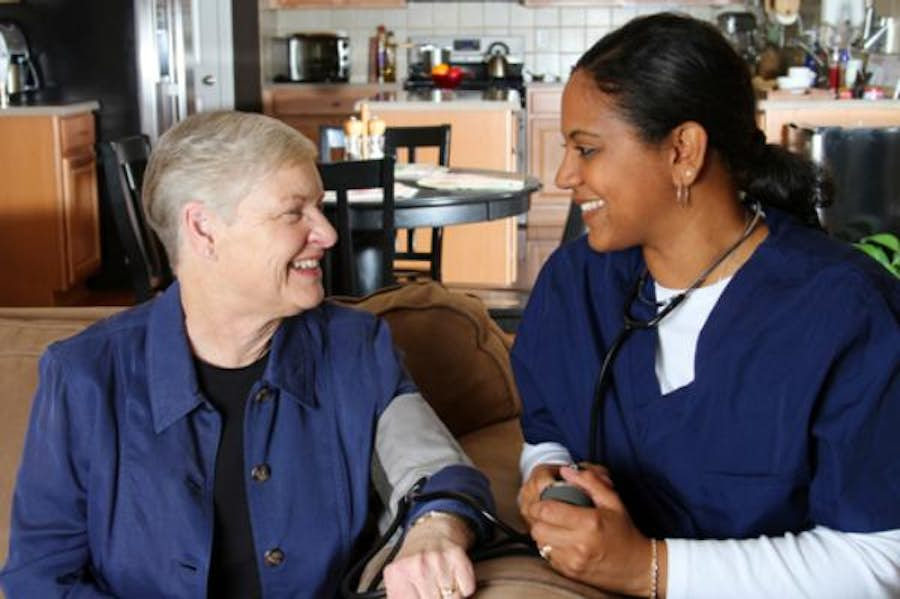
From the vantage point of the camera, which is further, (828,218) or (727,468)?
(828,218)

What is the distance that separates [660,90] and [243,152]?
0.46 metres

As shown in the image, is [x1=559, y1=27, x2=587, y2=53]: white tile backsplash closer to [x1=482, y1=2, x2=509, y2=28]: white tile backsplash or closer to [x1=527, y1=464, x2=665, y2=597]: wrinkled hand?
[x1=482, y1=2, x2=509, y2=28]: white tile backsplash

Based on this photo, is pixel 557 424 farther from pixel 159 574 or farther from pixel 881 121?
pixel 881 121

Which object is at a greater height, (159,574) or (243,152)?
(243,152)

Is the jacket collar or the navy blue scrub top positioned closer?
the navy blue scrub top

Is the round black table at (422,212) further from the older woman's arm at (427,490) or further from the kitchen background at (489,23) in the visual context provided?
the kitchen background at (489,23)

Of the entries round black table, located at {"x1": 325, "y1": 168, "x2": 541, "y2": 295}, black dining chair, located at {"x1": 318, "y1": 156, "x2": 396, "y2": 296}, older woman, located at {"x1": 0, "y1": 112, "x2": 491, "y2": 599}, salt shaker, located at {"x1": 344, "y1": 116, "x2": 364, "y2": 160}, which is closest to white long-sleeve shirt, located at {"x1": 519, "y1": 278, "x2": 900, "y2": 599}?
older woman, located at {"x1": 0, "y1": 112, "x2": 491, "y2": 599}

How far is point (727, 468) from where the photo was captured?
→ 1.34 metres

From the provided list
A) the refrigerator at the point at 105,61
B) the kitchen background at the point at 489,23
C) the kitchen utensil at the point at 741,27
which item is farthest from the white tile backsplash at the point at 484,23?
the refrigerator at the point at 105,61

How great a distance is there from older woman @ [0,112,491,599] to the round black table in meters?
1.96

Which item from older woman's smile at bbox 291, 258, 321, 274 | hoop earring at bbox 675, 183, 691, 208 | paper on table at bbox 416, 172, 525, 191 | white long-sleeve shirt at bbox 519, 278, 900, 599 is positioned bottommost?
white long-sleeve shirt at bbox 519, 278, 900, 599

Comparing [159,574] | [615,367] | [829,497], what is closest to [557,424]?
[615,367]

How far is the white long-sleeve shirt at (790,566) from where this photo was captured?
126 centimetres

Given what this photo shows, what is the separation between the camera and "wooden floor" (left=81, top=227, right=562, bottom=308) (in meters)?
3.51
